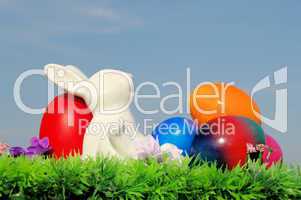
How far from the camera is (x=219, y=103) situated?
229 inches

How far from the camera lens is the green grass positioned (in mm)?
3354

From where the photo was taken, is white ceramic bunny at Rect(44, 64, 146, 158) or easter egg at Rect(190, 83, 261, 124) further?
easter egg at Rect(190, 83, 261, 124)

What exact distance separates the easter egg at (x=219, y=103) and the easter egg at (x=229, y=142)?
0.93m

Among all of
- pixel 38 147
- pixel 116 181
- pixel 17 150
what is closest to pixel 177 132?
pixel 38 147

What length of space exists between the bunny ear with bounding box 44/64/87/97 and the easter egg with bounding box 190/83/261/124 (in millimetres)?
1409

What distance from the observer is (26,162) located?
3.55 metres

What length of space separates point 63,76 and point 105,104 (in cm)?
61

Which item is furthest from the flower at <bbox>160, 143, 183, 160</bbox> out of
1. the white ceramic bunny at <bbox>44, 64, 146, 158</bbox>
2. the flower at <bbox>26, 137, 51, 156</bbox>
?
the flower at <bbox>26, 137, 51, 156</bbox>

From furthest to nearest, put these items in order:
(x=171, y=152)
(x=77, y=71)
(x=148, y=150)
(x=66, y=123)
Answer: (x=77, y=71), (x=66, y=123), (x=171, y=152), (x=148, y=150)

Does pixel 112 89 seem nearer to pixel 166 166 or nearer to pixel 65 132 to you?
pixel 65 132

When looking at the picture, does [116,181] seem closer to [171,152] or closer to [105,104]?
[171,152]

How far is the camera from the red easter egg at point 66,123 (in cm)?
528

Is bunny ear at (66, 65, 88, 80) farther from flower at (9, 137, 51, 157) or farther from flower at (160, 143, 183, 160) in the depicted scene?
flower at (160, 143, 183, 160)

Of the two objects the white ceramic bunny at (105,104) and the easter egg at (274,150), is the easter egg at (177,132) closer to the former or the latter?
the white ceramic bunny at (105,104)
